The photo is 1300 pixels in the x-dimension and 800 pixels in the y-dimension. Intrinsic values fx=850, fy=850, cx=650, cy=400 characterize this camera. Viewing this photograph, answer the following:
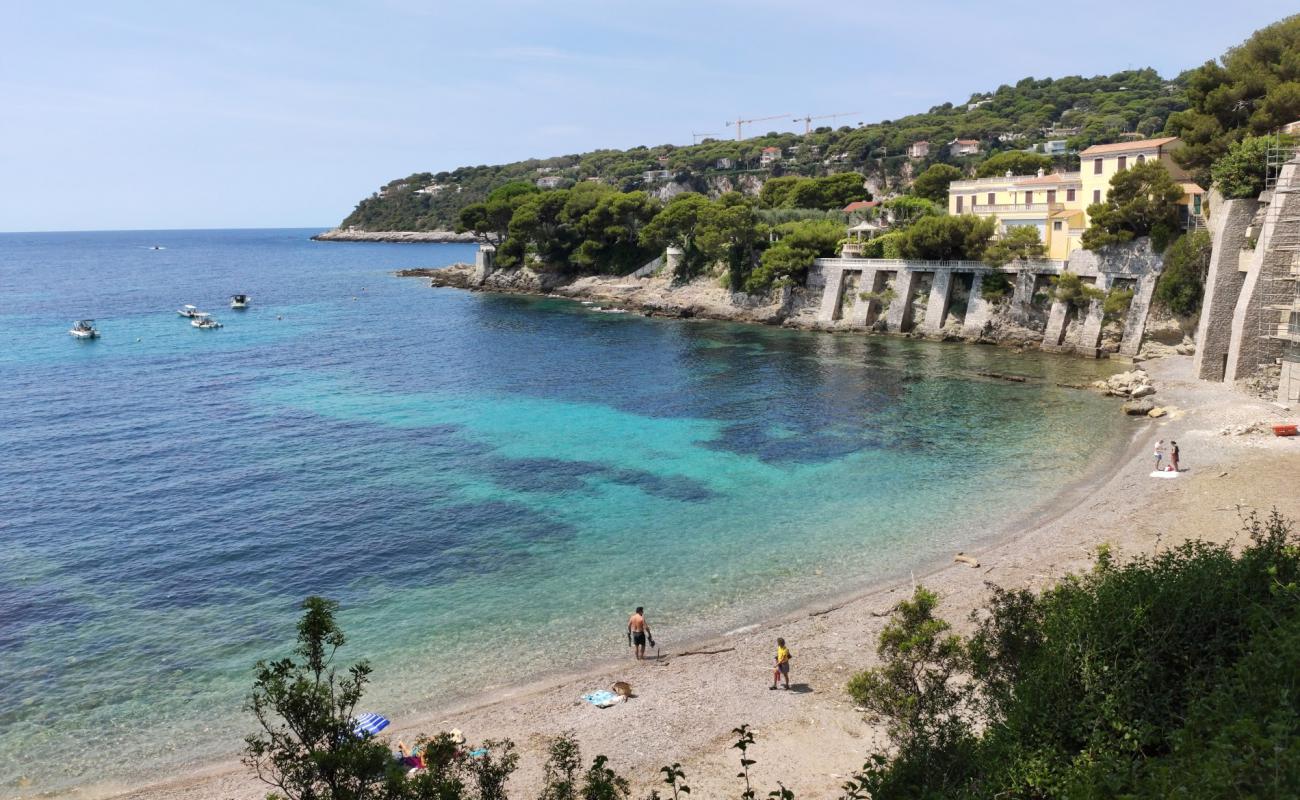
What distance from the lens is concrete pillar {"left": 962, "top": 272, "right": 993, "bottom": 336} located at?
210 ft

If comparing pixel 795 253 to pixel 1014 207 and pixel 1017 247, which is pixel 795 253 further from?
pixel 1017 247

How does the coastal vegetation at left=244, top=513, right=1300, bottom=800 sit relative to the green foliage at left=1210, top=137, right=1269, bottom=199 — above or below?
below

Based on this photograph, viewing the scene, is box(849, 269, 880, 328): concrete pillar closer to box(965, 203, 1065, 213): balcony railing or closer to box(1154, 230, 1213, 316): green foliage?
box(965, 203, 1065, 213): balcony railing

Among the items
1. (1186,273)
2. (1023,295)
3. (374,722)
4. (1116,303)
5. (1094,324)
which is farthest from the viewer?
(1023,295)

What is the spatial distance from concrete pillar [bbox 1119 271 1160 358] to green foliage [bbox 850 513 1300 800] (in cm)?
4450

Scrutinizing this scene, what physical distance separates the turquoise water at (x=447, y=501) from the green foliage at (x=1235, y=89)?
1493 cm

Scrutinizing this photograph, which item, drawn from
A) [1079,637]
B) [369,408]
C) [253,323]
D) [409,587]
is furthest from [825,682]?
[253,323]

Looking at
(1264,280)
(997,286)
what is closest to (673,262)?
(997,286)

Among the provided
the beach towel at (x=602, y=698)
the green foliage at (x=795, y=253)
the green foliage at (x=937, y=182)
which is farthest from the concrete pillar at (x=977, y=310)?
the beach towel at (x=602, y=698)

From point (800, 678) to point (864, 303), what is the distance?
5479cm

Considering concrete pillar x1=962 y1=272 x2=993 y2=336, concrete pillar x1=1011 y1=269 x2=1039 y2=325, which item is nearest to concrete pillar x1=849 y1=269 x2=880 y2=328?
concrete pillar x1=962 y1=272 x2=993 y2=336

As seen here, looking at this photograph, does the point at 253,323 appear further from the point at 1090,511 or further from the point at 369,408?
the point at 1090,511

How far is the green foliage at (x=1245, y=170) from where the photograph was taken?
4412cm

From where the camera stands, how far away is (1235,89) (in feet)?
169
